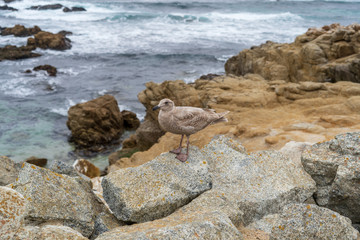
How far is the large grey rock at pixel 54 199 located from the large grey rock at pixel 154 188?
423 mm

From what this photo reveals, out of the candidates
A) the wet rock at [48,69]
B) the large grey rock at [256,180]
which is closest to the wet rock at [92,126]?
the wet rock at [48,69]

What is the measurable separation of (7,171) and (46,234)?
2.69 metres

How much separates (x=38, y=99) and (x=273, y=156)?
20.6 metres

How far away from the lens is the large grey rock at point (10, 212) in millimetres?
3406

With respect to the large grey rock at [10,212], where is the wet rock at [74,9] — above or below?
below

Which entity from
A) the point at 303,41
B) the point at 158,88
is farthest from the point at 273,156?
the point at 303,41

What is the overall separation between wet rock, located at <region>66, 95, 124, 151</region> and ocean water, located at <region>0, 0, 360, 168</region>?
87 cm

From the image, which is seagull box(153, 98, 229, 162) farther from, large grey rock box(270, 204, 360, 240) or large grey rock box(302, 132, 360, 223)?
large grey rock box(270, 204, 360, 240)

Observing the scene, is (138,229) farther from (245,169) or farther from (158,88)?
(158,88)

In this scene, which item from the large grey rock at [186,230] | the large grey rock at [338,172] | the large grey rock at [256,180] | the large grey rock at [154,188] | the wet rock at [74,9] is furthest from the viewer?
the wet rock at [74,9]

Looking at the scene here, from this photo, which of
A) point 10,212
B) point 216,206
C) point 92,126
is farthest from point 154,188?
point 92,126

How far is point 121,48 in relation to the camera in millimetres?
37438

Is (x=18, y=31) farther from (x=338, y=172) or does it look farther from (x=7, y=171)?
(x=338, y=172)

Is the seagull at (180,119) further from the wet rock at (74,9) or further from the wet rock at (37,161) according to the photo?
the wet rock at (74,9)
